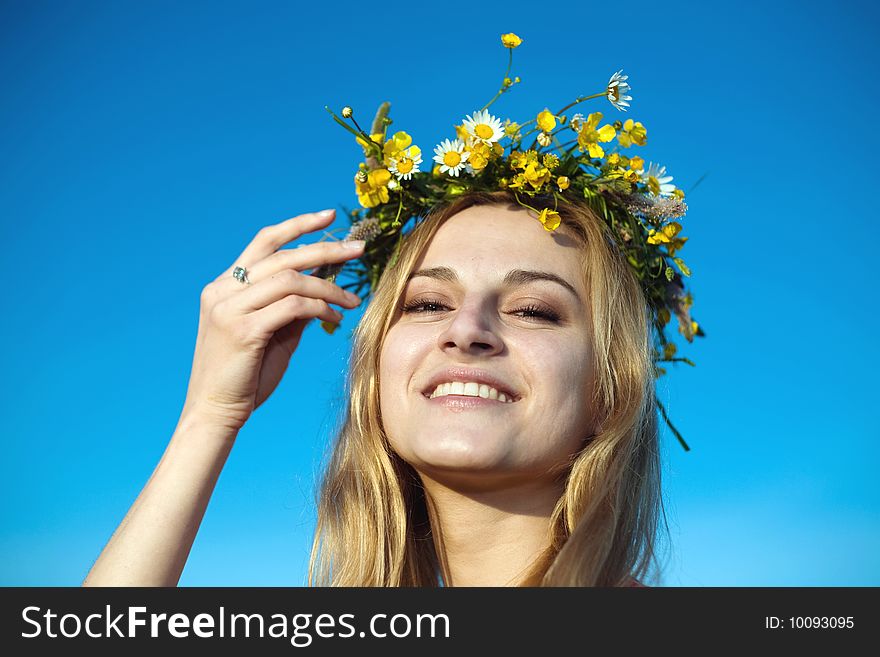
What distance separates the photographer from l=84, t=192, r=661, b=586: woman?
10.8ft

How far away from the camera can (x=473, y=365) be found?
3.38 m

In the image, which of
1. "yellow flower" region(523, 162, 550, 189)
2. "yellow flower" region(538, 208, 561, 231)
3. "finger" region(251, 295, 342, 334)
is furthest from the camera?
"yellow flower" region(523, 162, 550, 189)

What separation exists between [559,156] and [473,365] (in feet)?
4.30

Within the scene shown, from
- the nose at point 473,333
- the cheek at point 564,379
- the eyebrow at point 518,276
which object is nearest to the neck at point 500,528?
→ the cheek at point 564,379

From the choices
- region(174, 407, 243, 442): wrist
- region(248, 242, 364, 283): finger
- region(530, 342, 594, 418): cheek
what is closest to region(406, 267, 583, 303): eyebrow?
region(530, 342, 594, 418): cheek

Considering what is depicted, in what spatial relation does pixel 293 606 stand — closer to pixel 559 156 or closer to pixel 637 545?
pixel 637 545

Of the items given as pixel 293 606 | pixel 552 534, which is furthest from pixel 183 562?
pixel 552 534

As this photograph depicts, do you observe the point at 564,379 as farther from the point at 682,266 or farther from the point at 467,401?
the point at 682,266

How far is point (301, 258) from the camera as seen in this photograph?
3580 millimetres

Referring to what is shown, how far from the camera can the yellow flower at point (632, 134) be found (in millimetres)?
3979

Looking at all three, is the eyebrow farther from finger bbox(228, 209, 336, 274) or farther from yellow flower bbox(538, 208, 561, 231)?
finger bbox(228, 209, 336, 274)

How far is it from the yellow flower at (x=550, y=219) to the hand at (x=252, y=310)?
→ 95cm

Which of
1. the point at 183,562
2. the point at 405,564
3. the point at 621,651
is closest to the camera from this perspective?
the point at 621,651

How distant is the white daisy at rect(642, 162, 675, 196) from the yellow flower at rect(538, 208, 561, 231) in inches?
26.1
